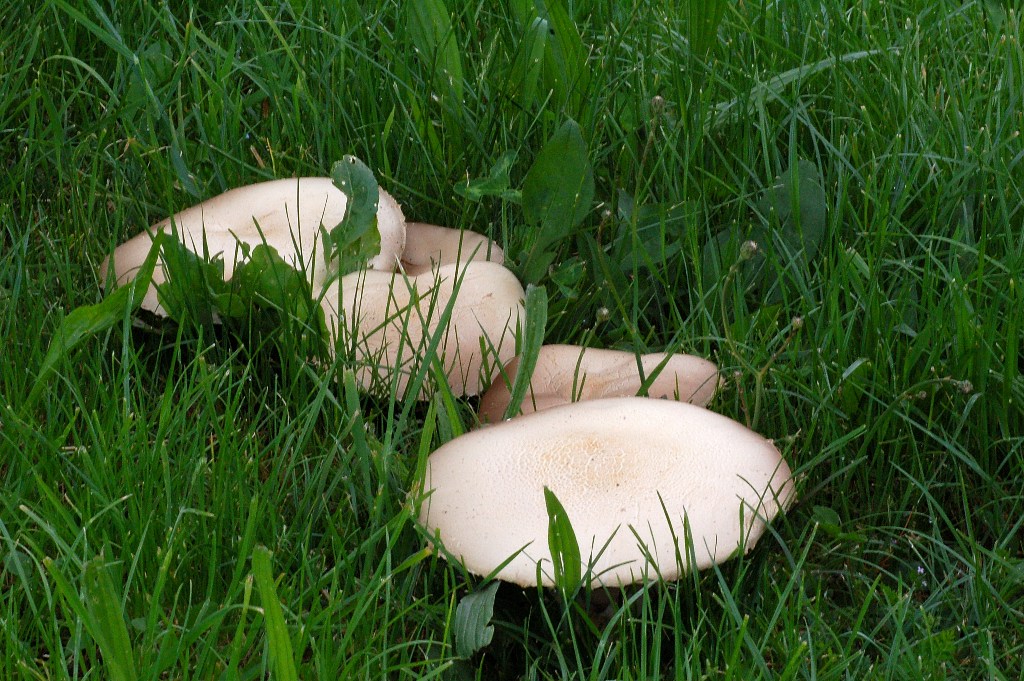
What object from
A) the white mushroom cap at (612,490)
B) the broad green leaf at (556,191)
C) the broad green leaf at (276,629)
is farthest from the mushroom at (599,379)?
the broad green leaf at (276,629)

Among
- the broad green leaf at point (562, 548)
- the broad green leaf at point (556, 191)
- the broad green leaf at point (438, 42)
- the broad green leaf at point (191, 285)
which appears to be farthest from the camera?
the broad green leaf at point (438, 42)

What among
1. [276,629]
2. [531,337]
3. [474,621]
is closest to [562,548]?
[474,621]

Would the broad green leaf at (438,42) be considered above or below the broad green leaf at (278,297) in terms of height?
above

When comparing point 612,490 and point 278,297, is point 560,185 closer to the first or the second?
point 278,297

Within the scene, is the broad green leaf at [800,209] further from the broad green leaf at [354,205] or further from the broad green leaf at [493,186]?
the broad green leaf at [354,205]

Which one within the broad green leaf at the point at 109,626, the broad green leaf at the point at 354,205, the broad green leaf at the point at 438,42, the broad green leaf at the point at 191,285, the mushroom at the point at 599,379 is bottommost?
the mushroom at the point at 599,379

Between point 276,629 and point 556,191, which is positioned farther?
point 556,191

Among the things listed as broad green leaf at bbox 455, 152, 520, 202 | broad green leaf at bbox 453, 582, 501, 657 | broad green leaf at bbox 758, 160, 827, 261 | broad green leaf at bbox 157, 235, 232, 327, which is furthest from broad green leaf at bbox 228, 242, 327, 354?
broad green leaf at bbox 758, 160, 827, 261
